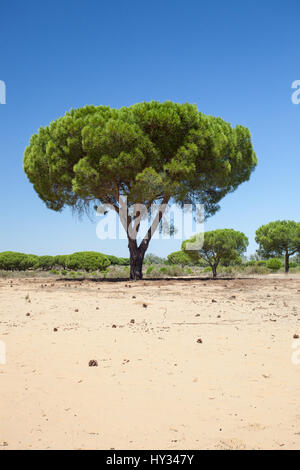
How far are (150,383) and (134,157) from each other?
13.6 meters

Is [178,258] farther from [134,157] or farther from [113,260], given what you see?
[134,157]

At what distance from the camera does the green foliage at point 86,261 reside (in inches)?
1199

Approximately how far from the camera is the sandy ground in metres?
2.49

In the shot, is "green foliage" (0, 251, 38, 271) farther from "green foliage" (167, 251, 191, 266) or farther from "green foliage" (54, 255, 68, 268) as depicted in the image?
"green foliage" (167, 251, 191, 266)

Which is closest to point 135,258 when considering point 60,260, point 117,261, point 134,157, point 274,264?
point 134,157

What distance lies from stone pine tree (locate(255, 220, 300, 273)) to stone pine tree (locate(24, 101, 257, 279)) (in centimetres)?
1532

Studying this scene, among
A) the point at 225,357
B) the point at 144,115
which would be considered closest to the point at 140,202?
the point at 144,115

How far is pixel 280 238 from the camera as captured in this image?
108 ft

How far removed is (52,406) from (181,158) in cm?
1466

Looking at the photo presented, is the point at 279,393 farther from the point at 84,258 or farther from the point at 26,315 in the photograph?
the point at 84,258

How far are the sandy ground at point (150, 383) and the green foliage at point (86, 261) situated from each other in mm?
24268

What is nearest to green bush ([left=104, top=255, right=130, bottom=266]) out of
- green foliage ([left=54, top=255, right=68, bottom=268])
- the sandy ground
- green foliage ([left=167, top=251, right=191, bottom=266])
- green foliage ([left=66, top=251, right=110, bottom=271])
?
green foliage ([left=167, top=251, right=191, bottom=266])

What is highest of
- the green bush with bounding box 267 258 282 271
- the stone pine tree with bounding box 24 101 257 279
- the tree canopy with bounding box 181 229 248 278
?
the stone pine tree with bounding box 24 101 257 279

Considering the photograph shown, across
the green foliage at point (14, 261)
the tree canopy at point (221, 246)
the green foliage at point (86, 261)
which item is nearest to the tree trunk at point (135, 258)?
the tree canopy at point (221, 246)
